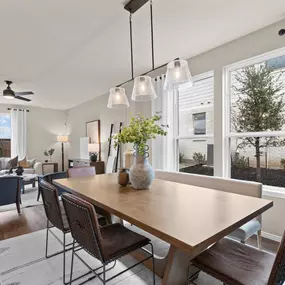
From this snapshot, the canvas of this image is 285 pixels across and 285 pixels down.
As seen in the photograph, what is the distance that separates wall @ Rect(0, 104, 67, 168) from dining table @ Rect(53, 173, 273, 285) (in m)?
6.13

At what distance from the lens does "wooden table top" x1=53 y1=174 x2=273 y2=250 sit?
982 mm

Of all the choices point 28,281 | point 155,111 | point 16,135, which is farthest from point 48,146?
point 28,281

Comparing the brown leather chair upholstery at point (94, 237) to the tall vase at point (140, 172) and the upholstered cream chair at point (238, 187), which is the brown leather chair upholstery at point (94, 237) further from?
the upholstered cream chair at point (238, 187)

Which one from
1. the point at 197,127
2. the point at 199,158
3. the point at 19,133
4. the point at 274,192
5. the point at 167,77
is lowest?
the point at 274,192

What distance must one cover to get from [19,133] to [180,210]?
712 centimetres

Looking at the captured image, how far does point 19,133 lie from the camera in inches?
272

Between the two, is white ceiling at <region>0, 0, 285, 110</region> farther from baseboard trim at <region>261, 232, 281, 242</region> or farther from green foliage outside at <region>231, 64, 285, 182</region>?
baseboard trim at <region>261, 232, 281, 242</region>

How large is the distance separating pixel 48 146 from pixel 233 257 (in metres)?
7.60

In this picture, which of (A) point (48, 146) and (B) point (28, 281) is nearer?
(B) point (28, 281)

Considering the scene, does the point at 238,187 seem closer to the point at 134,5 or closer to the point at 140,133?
the point at 140,133

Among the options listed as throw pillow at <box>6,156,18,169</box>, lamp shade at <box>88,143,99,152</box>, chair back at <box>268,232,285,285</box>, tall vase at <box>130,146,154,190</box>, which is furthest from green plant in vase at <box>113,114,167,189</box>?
throw pillow at <box>6,156,18,169</box>

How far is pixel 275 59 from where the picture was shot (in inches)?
104

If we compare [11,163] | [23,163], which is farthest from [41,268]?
[23,163]

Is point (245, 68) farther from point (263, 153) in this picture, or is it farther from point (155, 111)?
point (155, 111)
